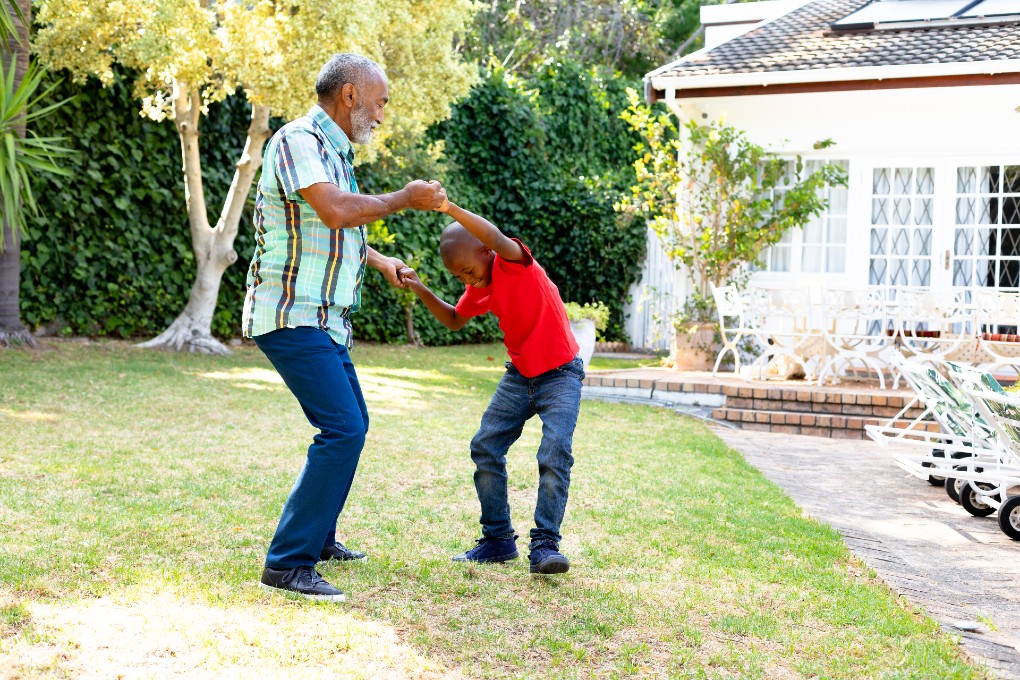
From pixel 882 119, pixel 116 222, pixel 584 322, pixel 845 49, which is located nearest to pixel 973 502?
pixel 584 322

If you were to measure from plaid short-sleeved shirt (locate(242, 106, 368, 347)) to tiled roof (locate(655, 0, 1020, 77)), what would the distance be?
8.38 m

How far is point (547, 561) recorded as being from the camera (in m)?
3.79

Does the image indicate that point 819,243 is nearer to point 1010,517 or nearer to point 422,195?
point 1010,517

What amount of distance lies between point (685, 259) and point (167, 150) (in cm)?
580

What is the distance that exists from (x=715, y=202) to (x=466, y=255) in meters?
7.67

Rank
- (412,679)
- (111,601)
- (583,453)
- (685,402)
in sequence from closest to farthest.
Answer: (412,679) → (111,601) → (583,453) → (685,402)

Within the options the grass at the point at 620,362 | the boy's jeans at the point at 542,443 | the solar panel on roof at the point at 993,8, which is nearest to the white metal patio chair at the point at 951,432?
the boy's jeans at the point at 542,443

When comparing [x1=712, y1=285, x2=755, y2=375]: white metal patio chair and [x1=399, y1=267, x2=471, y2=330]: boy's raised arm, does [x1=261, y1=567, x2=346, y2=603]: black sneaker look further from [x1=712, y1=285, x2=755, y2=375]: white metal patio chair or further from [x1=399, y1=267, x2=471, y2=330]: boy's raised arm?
[x1=712, y1=285, x2=755, y2=375]: white metal patio chair

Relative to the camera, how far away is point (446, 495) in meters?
5.32

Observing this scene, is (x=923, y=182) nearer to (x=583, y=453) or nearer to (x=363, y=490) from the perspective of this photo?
(x=583, y=453)

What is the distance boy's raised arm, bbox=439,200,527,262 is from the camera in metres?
3.47

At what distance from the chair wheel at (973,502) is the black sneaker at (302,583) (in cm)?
364

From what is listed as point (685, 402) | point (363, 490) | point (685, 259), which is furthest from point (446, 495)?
point (685, 259)

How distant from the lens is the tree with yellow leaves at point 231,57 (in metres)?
9.23
